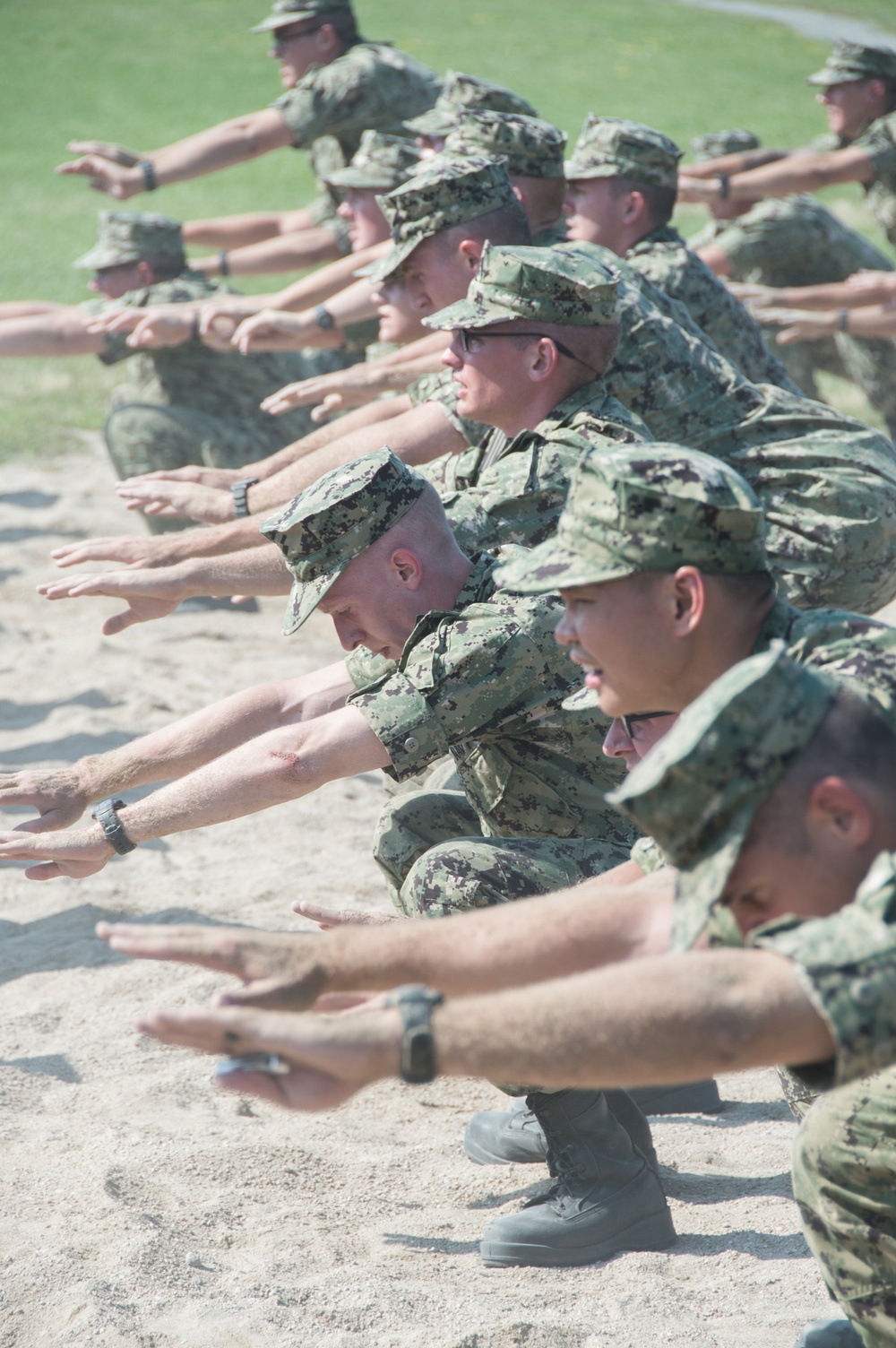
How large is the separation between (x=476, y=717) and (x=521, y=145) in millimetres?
2871

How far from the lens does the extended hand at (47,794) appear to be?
3801mm

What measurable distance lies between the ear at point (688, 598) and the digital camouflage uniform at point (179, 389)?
600cm

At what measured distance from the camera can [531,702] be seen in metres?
3.55

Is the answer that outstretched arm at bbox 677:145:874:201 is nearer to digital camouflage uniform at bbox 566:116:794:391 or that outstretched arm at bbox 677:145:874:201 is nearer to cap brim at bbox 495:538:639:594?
digital camouflage uniform at bbox 566:116:794:391

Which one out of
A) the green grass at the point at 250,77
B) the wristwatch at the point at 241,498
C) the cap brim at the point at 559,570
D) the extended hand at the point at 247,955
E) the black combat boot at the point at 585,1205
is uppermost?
the cap brim at the point at 559,570

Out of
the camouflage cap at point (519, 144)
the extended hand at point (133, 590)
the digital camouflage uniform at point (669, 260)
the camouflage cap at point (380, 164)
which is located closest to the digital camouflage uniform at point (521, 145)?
the camouflage cap at point (519, 144)

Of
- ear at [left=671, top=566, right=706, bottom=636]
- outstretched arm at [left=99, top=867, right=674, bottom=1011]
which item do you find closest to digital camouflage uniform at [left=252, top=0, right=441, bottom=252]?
ear at [left=671, top=566, right=706, bottom=636]

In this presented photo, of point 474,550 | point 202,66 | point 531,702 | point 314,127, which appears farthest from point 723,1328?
point 202,66

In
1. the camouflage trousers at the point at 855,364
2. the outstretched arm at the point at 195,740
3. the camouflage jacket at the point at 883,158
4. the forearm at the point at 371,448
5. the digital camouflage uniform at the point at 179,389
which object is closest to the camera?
the outstretched arm at the point at 195,740

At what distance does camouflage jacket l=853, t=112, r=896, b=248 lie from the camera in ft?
28.7

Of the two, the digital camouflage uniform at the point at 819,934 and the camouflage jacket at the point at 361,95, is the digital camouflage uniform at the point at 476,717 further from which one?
the camouflage jacket at the point at 361,95

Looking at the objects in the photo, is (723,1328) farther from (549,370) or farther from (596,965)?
(549,370)

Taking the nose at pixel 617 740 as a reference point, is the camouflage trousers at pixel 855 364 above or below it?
below

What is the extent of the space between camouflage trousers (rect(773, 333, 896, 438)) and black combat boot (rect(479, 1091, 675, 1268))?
6357mm
